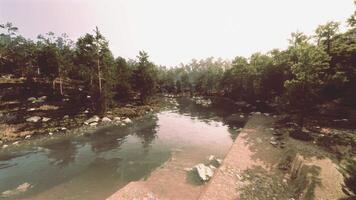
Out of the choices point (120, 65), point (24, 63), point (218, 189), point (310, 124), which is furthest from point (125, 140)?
point (24, 63)

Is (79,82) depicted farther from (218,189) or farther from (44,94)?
(218,189)

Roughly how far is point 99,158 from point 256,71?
52908 mm

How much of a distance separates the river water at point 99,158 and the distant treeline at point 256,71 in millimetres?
11143

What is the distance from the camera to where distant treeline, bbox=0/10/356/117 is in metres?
25.0

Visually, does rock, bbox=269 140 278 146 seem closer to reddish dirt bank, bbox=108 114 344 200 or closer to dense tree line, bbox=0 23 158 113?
reddish dirt bank, bbox=108 114 344 200

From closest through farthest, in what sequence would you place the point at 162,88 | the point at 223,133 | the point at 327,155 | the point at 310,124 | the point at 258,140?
1. the point at 327,155
2. the point at 258,140
3. the point at 310,124
4. the point at 223,133
5. the point at 162,88

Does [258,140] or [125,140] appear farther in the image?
[125,140]

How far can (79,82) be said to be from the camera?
65188 millimetres

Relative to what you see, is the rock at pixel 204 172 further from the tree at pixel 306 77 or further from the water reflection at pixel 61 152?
the tree at pixel 306 77

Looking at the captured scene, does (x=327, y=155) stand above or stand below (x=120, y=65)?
below

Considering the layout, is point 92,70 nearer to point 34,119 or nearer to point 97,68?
point 97,68

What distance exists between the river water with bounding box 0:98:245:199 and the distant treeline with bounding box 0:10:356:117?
36.6 ft

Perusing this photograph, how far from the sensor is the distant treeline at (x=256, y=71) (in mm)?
25047

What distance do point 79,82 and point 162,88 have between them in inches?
2142
